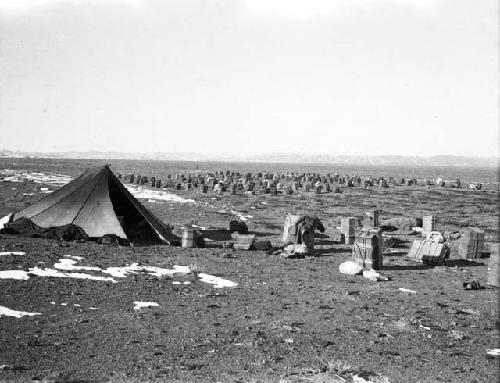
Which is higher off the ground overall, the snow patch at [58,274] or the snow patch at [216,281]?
the snow patch at [58,274]

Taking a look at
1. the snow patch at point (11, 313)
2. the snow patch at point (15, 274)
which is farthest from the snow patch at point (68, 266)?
the snow patch at point (11, 313)

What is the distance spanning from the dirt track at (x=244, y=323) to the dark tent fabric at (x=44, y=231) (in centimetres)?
58

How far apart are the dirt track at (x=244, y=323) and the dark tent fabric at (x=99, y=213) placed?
49.0 inches

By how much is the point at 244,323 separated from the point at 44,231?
873 centimetres

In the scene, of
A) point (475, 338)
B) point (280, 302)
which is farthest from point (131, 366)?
point (475, 338)

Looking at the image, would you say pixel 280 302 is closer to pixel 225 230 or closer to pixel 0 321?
pixel 0 321

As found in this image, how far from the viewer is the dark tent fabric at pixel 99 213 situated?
14445 millimetres

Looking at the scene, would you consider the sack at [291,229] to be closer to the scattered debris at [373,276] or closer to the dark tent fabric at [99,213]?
the dark tent fabric at [99,213]

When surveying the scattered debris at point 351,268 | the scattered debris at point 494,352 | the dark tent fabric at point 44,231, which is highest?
the dark tent fabric at point 44,231

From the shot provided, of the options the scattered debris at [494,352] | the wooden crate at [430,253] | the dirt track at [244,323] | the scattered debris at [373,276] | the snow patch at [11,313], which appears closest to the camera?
the dirt track at [244,323]

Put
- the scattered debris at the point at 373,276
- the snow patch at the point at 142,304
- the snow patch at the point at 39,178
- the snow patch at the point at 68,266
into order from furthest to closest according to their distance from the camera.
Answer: the snow patch at the point at 39,178
the scattered debris at the point at 373,276
the snow patch at the point at 68,266
the snow patch at the point at 142,304

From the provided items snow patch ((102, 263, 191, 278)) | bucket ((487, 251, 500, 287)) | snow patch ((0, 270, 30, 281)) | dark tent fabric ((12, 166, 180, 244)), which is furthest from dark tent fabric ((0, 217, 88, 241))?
bucket ((487, 251, 500, 287))

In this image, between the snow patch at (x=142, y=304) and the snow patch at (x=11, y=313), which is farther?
the snow patch at (x=142, y=304)

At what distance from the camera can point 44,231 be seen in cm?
1386
